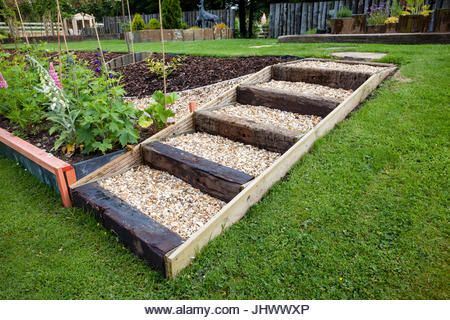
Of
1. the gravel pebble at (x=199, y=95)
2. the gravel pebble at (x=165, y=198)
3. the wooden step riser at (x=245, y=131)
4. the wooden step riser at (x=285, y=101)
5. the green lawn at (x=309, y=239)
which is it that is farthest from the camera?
the gravel pebble at (x=199, y=95)

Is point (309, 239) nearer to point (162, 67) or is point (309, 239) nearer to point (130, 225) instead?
point (130, 225)

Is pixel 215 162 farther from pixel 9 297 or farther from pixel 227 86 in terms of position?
pixel 227 86

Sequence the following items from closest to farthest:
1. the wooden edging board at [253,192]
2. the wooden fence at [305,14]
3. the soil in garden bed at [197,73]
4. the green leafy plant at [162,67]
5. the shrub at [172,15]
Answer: the wooden edging board at [253,192]
the soil in garden bed at [197,73]
the green leafy plant at [162,67]
the wooden fence at [305,14]
the shrub at [172,15]

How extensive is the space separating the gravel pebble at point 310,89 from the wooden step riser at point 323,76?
6 centimetres

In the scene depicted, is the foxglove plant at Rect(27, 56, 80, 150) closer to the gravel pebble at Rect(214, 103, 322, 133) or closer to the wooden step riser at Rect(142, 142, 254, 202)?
the wooden step riser at Rect(142, 142, 254, 202)

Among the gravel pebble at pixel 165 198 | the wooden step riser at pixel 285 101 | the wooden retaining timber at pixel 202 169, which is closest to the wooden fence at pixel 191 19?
the wooden step riser at pixel 285 101

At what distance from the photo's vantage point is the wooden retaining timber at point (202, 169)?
2.08 meters

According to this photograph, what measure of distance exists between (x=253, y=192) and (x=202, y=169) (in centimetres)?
49

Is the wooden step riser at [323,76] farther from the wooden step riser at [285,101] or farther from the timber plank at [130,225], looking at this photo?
the timber plank at [130,225]

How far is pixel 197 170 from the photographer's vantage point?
8.97 feet

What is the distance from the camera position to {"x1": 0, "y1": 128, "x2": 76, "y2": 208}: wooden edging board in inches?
107

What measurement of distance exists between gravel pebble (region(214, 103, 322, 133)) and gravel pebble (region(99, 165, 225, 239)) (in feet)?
3.47
